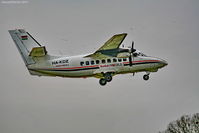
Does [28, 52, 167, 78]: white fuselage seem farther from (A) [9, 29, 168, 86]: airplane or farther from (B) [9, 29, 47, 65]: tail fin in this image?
(B) [9, 29, 47, 65]: tail fin

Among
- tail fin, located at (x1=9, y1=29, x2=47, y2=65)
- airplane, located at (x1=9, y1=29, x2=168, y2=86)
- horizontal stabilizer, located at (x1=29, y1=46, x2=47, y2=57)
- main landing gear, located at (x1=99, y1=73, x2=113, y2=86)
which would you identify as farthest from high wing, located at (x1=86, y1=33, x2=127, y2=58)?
tail fin, located at (x1=9, y1=29, x2=47, y2=65)

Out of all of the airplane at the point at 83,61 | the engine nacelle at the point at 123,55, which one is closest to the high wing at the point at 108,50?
the airplane at the point at 83,61

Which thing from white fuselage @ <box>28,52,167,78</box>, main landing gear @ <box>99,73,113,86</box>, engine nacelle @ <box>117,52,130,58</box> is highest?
engine nacelle @ <box>117,52,130,58</box>

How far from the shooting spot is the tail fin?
92.9m

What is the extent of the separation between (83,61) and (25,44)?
28.9ft

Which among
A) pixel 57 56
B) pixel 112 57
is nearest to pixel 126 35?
pixel 112 57

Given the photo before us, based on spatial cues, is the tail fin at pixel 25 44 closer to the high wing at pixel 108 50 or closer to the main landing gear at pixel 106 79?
the high wing at pixel 108 50

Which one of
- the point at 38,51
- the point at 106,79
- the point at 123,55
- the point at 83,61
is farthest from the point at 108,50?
the point at 38,51

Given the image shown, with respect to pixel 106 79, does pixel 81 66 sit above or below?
Result: above

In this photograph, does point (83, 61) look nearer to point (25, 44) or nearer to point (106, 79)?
point (106, 79)

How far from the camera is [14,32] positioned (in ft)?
313

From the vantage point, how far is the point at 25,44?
94.6 m

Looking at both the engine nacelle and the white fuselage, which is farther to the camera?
the engine nacelle

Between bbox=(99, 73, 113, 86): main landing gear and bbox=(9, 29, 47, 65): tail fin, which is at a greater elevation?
bbox=(9, 29, 47, 65): tail fin
